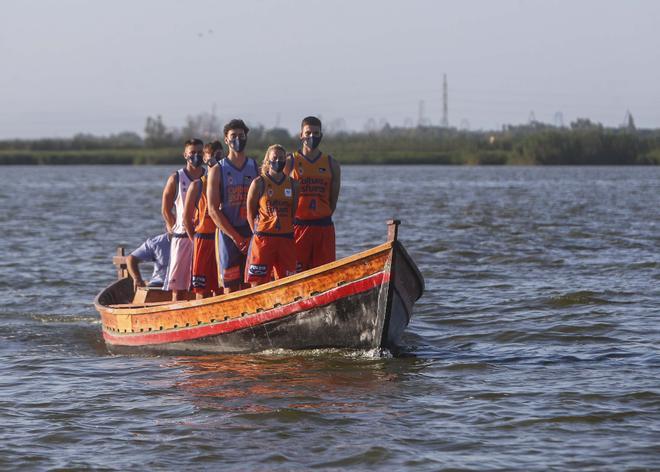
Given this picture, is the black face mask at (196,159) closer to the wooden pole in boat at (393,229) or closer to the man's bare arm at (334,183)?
the man's bare arm at (334,183)

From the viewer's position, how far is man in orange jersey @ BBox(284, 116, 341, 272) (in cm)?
1216

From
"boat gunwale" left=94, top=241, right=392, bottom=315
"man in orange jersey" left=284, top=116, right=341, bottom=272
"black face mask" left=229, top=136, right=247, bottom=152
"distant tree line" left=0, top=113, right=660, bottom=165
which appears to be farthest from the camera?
"distant tree line" left=0, top=113, right=660, bottom=165

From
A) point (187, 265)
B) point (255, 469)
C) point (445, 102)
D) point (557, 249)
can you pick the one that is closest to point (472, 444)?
point (255, 469)

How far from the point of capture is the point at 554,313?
52.2ft

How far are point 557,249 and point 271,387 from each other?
15.0m

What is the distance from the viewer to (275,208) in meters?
11.9

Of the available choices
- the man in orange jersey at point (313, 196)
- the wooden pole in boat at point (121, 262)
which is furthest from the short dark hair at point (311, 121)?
the wooden pole in boat at point (121, 262)

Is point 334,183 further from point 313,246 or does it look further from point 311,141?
point 313,246

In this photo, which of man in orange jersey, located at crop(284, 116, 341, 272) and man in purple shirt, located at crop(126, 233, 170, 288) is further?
man in purple shirt, located at crop(126, 233, 170, 288)

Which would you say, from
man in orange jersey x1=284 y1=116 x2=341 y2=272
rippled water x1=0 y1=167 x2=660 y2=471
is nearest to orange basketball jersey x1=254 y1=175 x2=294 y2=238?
man in orange jersey x1=284 y1=116 x2=341 y2=272

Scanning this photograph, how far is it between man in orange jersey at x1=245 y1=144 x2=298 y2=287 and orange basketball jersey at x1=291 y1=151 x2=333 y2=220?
278mm

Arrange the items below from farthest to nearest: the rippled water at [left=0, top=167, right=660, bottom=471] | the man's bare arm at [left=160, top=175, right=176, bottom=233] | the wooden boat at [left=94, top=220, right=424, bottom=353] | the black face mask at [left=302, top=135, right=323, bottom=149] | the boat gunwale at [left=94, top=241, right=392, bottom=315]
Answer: the man's bare arm at [left=160, top=175, right=176, bottom=233], the black face mask at [left=302, top=135, right=323, bottom=149], the wooden boat at [left=94, top=220, right=424, bottom=353], the boat gunwale at [left=94, top=241, right=392, bottom=315], the rippled water at [left=0, top=167, right=660, bottom=471]

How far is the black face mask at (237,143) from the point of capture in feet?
39.0

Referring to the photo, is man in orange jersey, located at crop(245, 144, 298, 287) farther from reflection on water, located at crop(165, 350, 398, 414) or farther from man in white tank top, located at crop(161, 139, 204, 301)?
man in white tank top, located at crop(161, 139, 204, 301)
